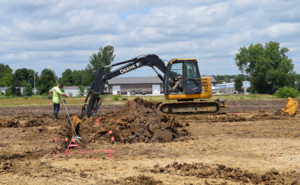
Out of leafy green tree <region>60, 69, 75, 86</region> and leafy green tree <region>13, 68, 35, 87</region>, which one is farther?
leafy green tree <region>60, 69, 75, 86</region>

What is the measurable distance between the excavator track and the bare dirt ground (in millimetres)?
4555

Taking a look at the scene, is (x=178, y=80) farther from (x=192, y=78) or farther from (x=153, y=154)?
(x=153, y=154)

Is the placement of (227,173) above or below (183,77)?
below

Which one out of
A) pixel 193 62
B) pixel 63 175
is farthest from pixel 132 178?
pixel 193 62

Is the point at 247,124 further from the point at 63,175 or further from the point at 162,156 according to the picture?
the point at 63,175

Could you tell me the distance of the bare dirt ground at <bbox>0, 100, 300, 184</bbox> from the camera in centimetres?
848

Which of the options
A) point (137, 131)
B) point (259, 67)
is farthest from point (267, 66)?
point (137, 131)

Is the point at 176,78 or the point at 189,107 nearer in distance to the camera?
the point at 176,78

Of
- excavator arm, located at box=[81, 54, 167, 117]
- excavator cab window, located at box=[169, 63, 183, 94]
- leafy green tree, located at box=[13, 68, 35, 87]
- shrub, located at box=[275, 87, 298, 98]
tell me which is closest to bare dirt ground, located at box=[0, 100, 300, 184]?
excavator arm, located at box=[81, 54, 167, 117]

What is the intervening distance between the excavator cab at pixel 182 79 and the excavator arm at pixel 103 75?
0.52 meters

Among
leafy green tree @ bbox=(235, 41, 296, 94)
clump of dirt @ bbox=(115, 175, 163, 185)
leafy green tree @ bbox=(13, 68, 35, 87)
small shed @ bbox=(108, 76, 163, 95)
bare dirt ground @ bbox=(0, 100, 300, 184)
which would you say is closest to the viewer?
clump of dirt @ bbox=(115, 175, 163, 185)

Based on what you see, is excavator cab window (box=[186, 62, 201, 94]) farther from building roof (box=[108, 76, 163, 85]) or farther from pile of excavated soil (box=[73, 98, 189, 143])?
building roof (box=[108, 76, 163, 85])

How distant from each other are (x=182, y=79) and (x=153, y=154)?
433 inches

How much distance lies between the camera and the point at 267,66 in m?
83.3
